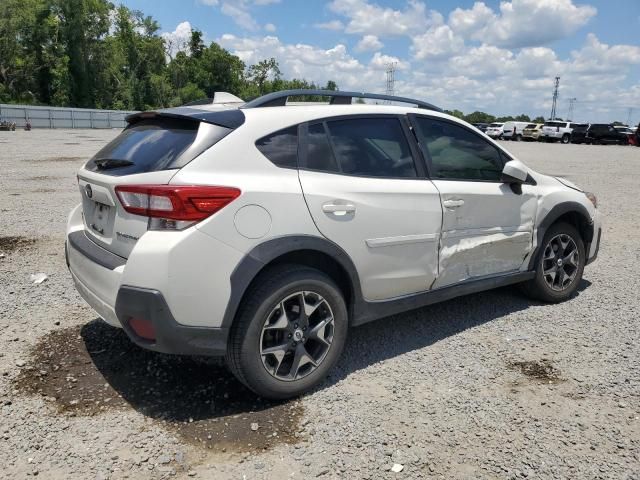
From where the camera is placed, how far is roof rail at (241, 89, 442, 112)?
10.9 ft

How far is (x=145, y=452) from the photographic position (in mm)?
2701

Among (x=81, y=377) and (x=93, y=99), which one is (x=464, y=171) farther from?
(x=93, y=99)

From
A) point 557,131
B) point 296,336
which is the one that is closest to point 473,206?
point 296,336

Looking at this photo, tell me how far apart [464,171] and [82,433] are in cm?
308

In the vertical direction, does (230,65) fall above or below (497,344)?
above

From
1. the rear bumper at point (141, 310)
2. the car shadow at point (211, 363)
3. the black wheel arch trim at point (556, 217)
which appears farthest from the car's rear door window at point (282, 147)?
the black wheel arch trim at point (556, 217)

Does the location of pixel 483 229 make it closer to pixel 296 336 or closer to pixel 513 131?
pixel 296 336

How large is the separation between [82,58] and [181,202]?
72.0 m

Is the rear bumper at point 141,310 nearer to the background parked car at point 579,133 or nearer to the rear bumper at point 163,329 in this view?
the rear bumper at point 163,329

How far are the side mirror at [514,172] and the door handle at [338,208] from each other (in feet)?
5.25

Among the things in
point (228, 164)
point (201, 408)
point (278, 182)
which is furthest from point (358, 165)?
point (201, 408)

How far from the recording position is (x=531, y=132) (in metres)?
49.7

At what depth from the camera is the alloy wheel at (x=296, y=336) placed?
3066 mm

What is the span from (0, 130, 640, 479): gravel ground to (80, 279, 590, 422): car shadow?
0.01 m
